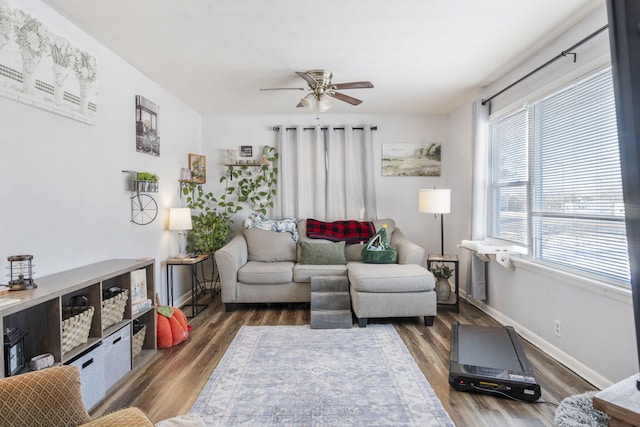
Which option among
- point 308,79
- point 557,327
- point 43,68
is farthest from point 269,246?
point 557,327

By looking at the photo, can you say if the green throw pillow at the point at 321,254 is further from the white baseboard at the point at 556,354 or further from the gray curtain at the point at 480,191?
the white baseboard at the point at 556,354

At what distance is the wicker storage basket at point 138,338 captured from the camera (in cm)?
275

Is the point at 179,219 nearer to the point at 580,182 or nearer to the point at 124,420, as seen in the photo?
the point at 124,420

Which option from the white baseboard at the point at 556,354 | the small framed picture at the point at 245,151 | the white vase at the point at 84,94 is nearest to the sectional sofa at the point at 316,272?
the white baseboard at the point at 556,354

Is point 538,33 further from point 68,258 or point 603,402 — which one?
point 68,258

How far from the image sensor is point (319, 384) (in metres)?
2.36

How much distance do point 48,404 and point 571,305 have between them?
295 centimetres

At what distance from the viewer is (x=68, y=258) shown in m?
2.39

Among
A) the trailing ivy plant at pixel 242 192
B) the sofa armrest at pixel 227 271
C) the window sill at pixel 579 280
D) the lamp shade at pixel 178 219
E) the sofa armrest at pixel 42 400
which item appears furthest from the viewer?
the trailing ivy plant at pixel 242 192

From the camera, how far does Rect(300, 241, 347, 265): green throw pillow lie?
428cm

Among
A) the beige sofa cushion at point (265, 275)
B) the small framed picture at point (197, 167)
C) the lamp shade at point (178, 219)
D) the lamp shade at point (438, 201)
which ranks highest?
the small framed picture at point (197, 167)

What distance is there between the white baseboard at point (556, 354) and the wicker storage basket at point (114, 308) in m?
3.09

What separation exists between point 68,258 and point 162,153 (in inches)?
66.9

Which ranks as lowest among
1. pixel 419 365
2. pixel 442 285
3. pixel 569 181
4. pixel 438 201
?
pixel 419 365
